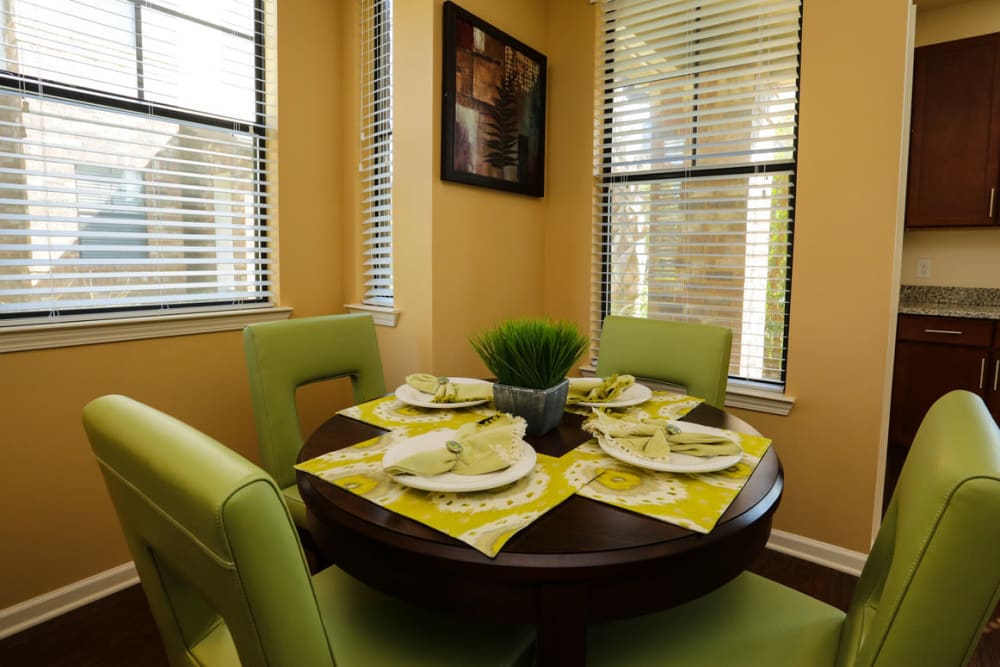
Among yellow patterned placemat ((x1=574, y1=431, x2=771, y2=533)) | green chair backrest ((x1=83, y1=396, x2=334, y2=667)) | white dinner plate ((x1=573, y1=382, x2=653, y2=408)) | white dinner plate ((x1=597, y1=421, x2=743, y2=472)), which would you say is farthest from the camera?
white dinner plate ((x1=573, y1=382, x2=653, y2=408))

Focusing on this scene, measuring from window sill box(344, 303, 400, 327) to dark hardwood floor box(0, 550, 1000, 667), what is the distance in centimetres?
132

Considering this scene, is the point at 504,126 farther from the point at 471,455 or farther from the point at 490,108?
the point at 471,455

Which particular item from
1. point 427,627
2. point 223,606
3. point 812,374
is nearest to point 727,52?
point 812,374

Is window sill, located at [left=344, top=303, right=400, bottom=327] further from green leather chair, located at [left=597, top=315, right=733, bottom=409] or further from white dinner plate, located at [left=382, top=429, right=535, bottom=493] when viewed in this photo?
white dinner plate, located at [left=382, top=429, right=535, bottom=493]

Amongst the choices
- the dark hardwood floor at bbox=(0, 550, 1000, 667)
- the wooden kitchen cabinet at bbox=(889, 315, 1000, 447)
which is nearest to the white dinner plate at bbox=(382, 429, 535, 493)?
the dark hardwood floor at bbox=(0, 550, 1000, 667)

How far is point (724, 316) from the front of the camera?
97.7 inches

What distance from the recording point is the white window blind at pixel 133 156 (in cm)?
178

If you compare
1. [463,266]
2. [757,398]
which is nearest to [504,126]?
[463,266]

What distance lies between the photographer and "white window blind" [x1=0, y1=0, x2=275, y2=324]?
5.85 feet

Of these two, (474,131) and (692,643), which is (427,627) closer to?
(692,643)

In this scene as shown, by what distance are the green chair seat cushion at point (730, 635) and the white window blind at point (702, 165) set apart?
1421mm

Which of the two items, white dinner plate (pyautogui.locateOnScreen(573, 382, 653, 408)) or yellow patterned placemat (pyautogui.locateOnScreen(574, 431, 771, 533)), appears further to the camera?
white dinner plate (pyautogui.locateOnScreen(573, 382, 653, 408))

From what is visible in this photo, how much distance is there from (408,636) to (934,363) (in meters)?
3.57

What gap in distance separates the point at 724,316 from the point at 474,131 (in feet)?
4.41
